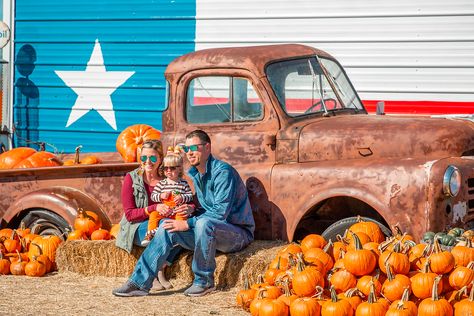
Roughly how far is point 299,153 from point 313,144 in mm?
142

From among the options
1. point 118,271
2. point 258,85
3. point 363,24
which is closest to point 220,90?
point 258,85

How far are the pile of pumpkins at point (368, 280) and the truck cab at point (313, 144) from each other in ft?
1.32

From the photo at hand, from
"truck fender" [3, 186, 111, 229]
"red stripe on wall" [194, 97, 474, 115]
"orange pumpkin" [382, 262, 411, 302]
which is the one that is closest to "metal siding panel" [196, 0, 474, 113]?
"red stripe on wall" [194, 97, 474, 115]

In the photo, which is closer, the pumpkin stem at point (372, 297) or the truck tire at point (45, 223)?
the pumpkin stem at point (372, 297)

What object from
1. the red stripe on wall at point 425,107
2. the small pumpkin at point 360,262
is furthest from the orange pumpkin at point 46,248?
the red stripe on wall at point 425,107

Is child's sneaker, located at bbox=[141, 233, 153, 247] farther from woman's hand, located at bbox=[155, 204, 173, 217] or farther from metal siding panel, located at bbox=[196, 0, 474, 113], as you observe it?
metal siding panel, located at bbox=[196, 0, 474, 113]

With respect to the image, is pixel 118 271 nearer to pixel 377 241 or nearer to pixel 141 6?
pixel 377 241

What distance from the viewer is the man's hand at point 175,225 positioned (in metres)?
7.09

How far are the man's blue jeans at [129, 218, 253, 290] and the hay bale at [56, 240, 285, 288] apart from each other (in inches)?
6.0

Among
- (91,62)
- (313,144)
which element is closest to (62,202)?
(313,144)

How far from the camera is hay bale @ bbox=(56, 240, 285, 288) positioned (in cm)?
711

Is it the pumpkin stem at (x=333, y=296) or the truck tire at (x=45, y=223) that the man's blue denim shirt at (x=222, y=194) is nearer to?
the pumpkin stem at (x=333, y=296)

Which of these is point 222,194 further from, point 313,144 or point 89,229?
point 89,229

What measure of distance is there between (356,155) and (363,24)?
4049 mm
